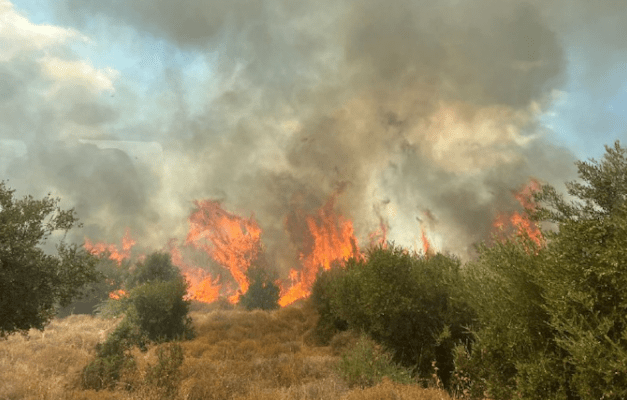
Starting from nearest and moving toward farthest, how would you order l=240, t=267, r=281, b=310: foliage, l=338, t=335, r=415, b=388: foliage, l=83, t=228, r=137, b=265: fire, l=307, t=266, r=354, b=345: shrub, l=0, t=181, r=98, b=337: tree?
l=0, t=181, r=98, b=337: tree < l=338, t=335, r=415, b=388: foliage < l=307, t=266, r=354, b=345: shrub < l=240, t=267, r=281, b=310: foliage < l=83, t=228, r=137, b=265: fire

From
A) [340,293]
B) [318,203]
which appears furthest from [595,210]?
[318,203]

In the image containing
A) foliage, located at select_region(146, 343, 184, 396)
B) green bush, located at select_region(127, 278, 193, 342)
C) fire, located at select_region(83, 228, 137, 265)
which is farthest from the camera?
A: fire, located at select_region(83, 228, 137, 265)

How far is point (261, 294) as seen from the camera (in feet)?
218

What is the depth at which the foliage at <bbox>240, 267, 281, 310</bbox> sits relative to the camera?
65625 millimetres

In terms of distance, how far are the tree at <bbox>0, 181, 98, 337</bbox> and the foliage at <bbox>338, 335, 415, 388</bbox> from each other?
13979 mm

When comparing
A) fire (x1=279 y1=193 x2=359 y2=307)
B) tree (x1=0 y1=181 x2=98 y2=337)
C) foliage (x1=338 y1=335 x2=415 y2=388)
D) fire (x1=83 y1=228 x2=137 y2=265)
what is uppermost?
fire (x1=83 y1=228 x2=137 y2=265)

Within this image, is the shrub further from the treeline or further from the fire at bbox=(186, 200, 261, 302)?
the fire at bbox=(186, 200, 261, 302)

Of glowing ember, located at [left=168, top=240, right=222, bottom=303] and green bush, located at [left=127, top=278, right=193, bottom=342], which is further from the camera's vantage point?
glowing ember, located at [left=168, top=240, right=222, bottom=303]

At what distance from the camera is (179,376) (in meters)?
16.8

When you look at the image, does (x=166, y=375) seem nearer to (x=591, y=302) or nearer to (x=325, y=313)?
(x=591, y=302)

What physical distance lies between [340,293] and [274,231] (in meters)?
79.2

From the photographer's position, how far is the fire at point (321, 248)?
82.9m

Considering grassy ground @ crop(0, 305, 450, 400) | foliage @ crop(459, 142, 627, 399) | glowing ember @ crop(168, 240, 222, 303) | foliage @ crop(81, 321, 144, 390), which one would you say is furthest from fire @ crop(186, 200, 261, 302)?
foliage @ crop(459, 142, 627, 399)

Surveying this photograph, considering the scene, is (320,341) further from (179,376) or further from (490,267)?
(490,267)
